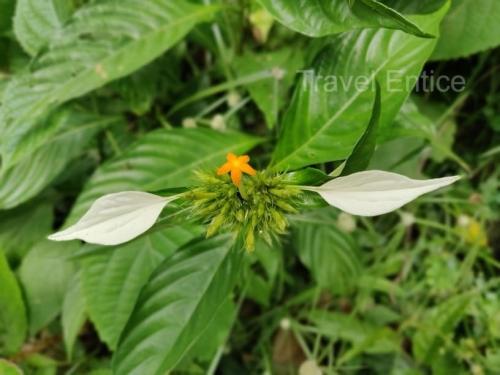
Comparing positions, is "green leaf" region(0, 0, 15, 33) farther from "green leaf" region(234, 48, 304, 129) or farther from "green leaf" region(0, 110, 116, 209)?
"green leaf" region(234, 48, 304, 129)

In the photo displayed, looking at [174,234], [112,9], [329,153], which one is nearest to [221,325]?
[174,234]

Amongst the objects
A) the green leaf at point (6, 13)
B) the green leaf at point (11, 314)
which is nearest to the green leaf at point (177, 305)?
the green leaf at point (11, 314)

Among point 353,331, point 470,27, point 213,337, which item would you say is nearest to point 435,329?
point 353,331

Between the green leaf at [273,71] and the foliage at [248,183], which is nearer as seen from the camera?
the foliage at [248,183]

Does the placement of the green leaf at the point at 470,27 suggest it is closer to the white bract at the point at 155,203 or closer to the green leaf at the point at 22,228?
the white bract at the point at 155,203

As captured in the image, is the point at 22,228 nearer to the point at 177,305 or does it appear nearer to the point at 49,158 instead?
the point at 49,158
